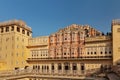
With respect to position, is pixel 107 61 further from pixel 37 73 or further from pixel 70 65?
pixel 37 73

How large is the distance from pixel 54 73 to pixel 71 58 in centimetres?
516

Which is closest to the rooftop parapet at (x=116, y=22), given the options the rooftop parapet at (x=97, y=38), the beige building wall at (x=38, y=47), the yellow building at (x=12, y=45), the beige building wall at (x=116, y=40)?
the beige building wall at (x=116, y=40)

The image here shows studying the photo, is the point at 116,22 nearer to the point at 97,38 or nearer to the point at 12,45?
the point at 97,38

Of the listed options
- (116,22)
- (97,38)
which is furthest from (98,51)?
(116,22)

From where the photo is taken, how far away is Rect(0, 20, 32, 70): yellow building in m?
39.0

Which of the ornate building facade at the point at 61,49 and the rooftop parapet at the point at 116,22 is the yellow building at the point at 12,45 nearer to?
the ornate building facade at the point at 61,49

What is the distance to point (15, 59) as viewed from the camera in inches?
1527

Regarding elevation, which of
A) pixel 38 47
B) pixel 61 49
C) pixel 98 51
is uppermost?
pixel 38 47

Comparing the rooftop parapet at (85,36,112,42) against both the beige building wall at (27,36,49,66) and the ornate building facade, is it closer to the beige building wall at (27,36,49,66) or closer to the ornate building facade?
the ornate building facade

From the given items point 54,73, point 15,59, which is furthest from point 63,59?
point 15,59

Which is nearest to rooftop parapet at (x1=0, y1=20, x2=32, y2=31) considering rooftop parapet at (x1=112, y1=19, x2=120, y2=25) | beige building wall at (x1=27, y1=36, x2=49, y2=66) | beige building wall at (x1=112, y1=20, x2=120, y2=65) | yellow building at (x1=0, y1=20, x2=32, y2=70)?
yellow building at (x1=0, y1=20, x2=32, y2=70)

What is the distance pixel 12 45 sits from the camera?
39.4m

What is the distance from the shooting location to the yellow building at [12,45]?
39.0m

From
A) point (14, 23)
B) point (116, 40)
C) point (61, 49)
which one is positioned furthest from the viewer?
point (14, 23)
